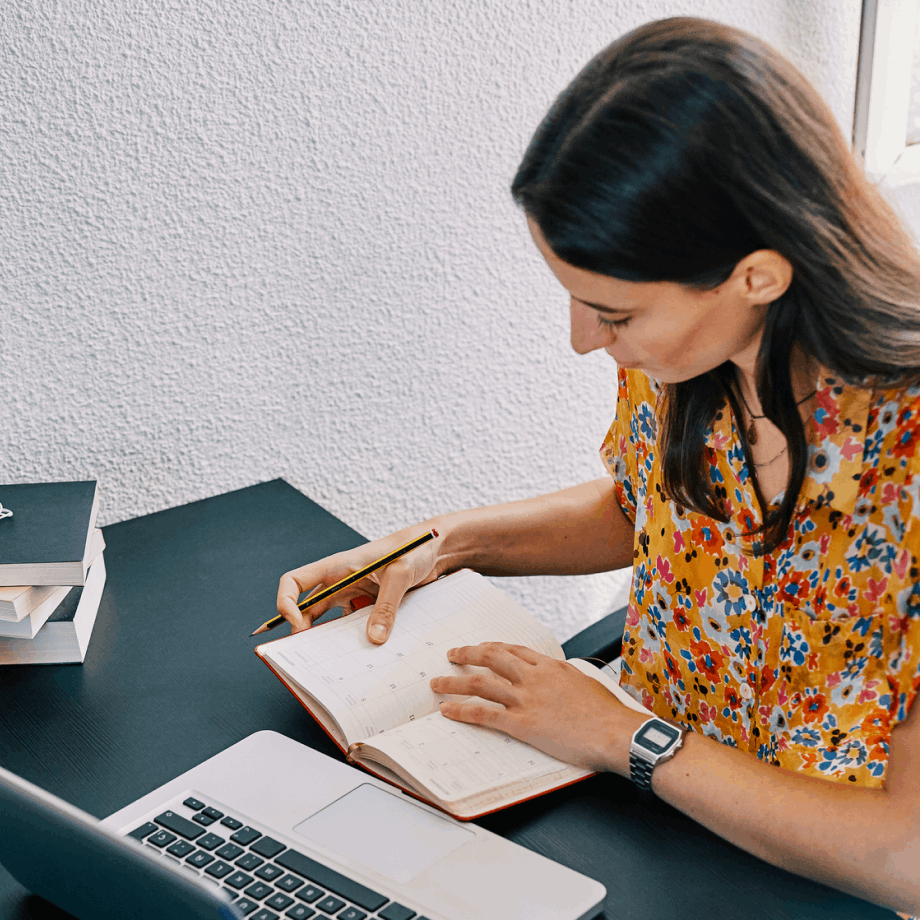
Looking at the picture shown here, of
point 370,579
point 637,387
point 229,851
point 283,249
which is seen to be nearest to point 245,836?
point 229,851

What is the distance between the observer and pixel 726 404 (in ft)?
2.65

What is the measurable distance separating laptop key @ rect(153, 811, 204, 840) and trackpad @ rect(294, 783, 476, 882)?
0.22ft

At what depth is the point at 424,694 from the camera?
A: 735 mm

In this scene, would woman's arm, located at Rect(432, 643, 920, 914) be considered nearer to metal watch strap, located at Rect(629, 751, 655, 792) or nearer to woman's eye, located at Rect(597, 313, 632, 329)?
metal watch strap, located at Rect(629, 751, 655, 792)

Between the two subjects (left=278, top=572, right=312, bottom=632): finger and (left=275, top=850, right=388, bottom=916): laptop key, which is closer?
(left=275, top=850, right=388, bottom=916): laptop key

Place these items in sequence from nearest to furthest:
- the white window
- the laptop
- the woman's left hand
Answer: the laptop, the woman's left hand, the white window

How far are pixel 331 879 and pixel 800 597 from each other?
442mm

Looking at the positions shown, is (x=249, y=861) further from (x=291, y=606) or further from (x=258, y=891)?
(x=291, y=606)

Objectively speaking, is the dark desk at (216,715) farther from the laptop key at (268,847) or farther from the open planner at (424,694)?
the laptop key at (268,847)

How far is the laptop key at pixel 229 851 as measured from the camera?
1.85 feet

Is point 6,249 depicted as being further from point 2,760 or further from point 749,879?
point 749,879

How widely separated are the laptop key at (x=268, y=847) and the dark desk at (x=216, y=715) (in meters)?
0.12

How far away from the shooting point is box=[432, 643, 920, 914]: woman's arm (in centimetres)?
56

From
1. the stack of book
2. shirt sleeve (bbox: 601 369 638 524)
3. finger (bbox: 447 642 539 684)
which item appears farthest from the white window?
→ the stack of book
